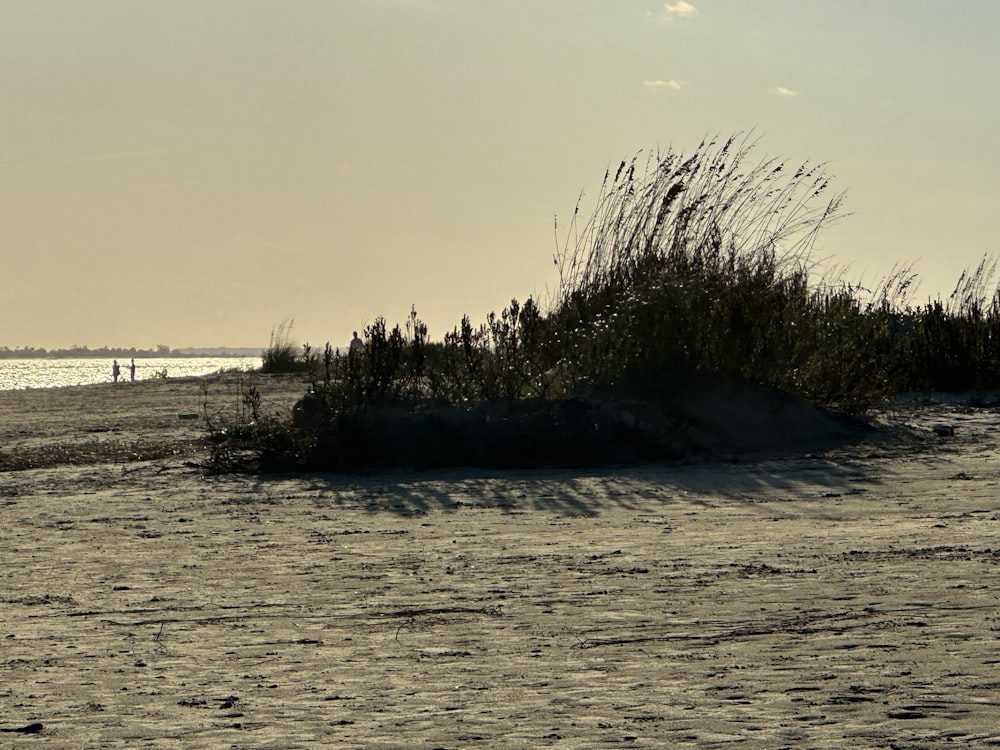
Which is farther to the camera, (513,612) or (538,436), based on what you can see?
(538,436)

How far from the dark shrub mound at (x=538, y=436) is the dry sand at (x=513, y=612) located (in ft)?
2.74

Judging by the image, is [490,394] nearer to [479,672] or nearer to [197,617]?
[197,617]

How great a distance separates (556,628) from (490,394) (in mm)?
6133

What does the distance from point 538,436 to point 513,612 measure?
5.12m

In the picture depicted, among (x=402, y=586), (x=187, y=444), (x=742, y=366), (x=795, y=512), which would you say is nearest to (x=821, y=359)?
(x=742, y=366)

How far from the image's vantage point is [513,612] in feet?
15.7

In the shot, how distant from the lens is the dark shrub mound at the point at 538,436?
9789mm

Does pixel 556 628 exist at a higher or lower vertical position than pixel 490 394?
lower

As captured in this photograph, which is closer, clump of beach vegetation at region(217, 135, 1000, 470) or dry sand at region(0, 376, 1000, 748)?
dry sand at region(0, 376, 1000, 748)

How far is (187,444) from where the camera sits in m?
11.7

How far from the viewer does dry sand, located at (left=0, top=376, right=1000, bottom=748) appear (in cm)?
344

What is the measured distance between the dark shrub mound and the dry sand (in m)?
0.84

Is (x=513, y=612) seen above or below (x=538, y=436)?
below

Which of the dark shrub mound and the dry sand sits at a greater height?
the dark shrub mound
